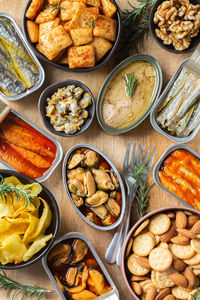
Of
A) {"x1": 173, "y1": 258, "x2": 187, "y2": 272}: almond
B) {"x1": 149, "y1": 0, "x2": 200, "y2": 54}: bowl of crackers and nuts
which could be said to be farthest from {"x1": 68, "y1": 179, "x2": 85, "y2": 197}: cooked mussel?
{"x1": 149, "y1": 0, "x2": 200, "y2": 54}: bowl of crackers and nuts

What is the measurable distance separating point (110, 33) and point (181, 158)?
0.70m

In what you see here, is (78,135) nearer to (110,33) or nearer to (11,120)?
(11,120)

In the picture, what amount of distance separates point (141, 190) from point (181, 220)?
24 cm

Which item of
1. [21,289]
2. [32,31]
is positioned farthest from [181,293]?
[32,31]

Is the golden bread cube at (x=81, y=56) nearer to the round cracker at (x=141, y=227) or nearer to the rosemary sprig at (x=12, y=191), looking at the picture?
the rosemary sprig at (x=12, y=191)

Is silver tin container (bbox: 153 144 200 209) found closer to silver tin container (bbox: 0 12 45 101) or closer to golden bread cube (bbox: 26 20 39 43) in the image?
silver tin container (bbox: 0 12 45 101)

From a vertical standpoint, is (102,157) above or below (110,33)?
below

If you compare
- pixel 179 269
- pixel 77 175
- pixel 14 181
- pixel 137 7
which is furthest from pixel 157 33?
pixel 179 269

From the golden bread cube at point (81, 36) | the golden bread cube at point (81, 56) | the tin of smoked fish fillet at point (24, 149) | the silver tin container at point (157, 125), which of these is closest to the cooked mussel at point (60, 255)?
the tin of smoked fish fillet at point (24, 149)

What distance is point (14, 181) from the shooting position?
1868 mm

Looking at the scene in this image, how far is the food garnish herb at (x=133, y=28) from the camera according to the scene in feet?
6.63

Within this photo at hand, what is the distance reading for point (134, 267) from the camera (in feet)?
6.20

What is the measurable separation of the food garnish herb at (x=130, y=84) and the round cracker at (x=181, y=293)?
37.5 inches

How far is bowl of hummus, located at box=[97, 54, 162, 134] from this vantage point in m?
2.01
